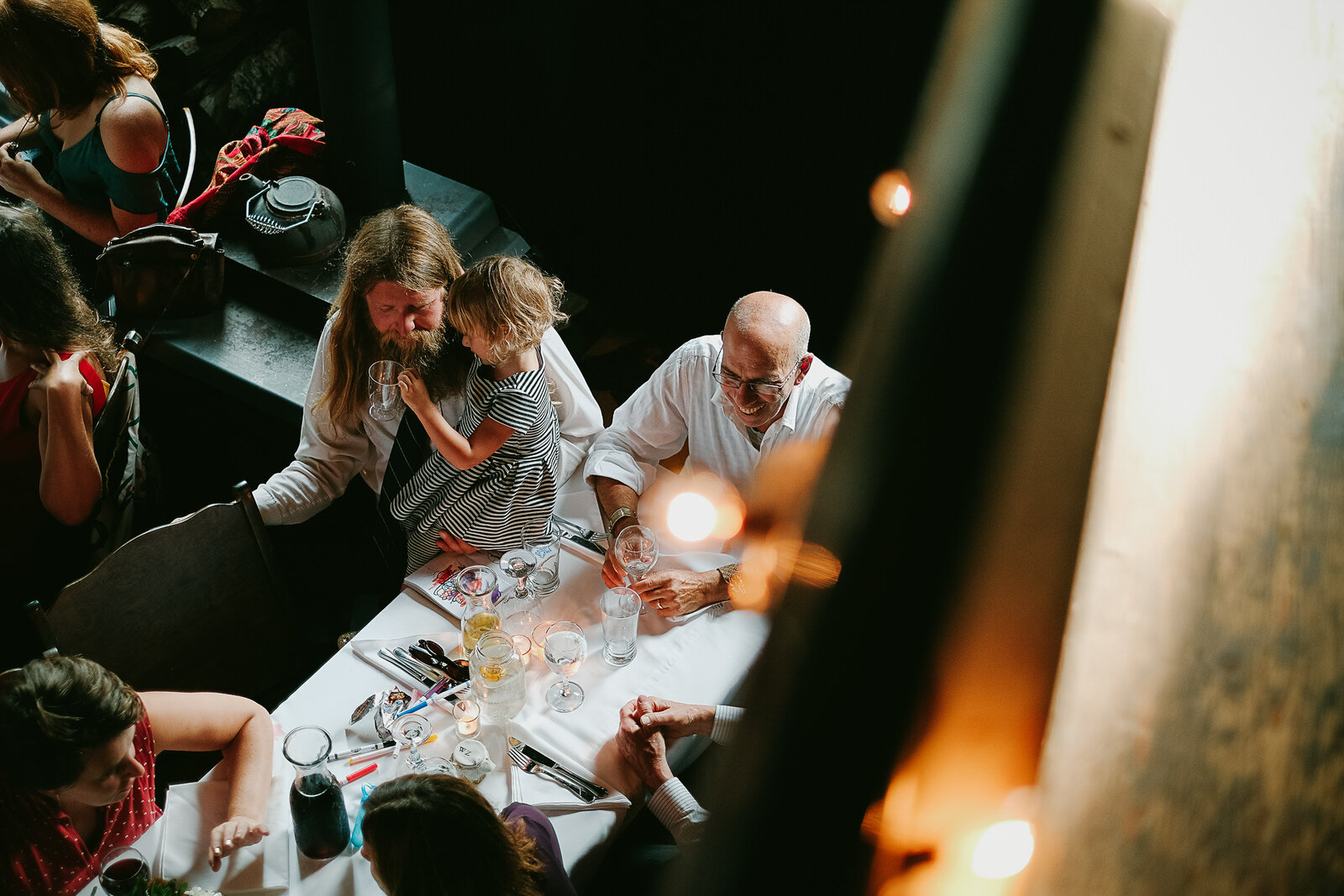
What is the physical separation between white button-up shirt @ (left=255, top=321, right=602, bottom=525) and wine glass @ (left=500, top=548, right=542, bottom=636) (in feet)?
1.84

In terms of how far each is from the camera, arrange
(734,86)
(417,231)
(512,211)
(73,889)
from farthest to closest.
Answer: (512,211)
(734,86)
(417,231)
(73,889)

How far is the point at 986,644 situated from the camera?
29cm

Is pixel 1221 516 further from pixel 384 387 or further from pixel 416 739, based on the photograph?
pixel 384 387

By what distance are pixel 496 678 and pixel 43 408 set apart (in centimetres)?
179

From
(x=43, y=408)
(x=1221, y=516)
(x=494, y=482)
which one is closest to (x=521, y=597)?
(x=494, y=482)

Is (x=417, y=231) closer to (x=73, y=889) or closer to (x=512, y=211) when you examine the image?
(x=73, y=889)

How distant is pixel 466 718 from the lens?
226 centimetres

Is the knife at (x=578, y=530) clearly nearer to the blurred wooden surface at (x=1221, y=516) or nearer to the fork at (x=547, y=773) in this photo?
the fork at (x=547, y=773)

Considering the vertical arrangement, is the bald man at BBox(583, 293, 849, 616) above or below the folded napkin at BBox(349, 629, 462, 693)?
above

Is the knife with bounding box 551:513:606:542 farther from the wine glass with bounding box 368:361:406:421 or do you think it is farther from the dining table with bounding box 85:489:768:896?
the wine glass with bounding box 368:361:406:421

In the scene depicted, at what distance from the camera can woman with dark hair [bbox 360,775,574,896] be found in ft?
5.55

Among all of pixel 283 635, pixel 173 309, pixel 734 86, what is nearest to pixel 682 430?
pixel 283 635

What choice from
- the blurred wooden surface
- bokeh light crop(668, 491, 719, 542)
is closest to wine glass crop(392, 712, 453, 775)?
bokeh light crop(668, 491, 719, 542)

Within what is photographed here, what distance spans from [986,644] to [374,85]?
4345 mm
